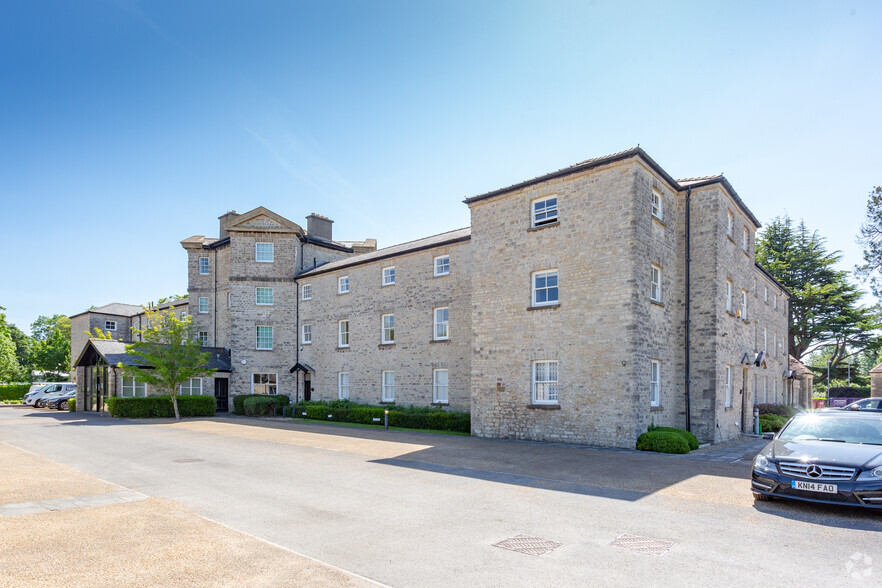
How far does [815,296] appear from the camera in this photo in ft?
149

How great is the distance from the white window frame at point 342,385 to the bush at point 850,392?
1706 inches

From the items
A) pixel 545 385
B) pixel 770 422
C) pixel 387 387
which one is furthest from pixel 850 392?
pixel 545 385

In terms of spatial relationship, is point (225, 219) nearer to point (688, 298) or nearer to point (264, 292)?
point (264, 292)

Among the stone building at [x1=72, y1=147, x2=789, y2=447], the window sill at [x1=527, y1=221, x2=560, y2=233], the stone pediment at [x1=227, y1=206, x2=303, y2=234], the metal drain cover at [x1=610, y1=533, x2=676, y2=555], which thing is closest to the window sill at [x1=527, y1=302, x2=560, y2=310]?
the stone building at [x1=72, y1=147, x2=789, y2=447]

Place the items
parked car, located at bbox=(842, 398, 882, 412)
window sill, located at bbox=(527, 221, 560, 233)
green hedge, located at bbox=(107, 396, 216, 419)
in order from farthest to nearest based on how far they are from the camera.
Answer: green hedge, located at bbox=(107, 396, 216, 419) < parked car, located at bbox=(842, 398, 882, 412) < window sill, located at bbox=(527, 221, 560, 233)

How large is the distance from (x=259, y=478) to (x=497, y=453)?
6563 mm

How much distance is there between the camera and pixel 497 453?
1498cm

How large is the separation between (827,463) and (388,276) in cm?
2117

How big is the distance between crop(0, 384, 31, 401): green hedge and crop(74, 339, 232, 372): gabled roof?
20.7 m

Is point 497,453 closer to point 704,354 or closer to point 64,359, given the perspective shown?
point 704,354

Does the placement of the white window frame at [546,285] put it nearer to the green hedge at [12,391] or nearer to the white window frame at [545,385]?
the white window frame at [545,385]

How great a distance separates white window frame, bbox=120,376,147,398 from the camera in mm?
31375

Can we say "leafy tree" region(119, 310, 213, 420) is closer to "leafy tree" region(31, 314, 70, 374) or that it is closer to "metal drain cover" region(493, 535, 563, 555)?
"metal drain cover" region(493, 535, 563, 555)

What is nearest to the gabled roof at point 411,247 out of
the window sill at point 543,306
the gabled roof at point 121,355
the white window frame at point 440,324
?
the white window frame at point 440,324
